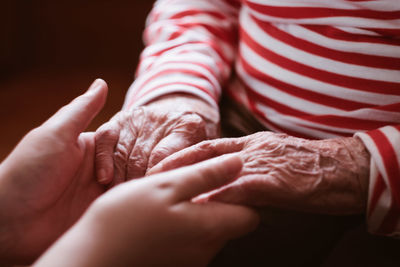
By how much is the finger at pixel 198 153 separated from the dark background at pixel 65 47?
714 mm

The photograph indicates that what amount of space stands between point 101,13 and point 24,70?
0.37m

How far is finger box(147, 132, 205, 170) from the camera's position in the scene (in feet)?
1.81

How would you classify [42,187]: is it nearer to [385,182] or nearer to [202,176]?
[202,176]

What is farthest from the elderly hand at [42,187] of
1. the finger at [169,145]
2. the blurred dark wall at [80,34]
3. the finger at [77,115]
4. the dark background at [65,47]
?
the blurred dark wall at [80,34]

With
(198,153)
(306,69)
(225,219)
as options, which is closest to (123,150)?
(198,153)

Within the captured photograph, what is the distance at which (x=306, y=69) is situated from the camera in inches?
23.1

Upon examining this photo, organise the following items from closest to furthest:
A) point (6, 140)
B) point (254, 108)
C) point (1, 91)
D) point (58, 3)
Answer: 1. point (254, 108)
2. point (6, 140)
3. point (1, 91)
4. point (58, 3)

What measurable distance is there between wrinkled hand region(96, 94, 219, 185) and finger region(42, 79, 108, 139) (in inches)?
2.5

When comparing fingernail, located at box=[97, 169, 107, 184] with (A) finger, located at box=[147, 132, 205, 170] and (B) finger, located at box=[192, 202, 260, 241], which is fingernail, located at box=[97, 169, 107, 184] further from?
(B) finger, located at box=[192, 202, 260, 241]

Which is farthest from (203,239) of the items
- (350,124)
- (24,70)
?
(24,70)

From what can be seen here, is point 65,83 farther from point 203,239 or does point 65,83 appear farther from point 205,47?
point 203,239

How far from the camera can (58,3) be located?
51.4 inches

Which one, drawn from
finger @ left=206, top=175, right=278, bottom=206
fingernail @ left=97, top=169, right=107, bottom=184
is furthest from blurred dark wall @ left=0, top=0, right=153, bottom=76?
finger @ left=206, top=175, right=278, bottom=206

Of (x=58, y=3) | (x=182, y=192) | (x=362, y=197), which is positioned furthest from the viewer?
(x=58, y=3)
